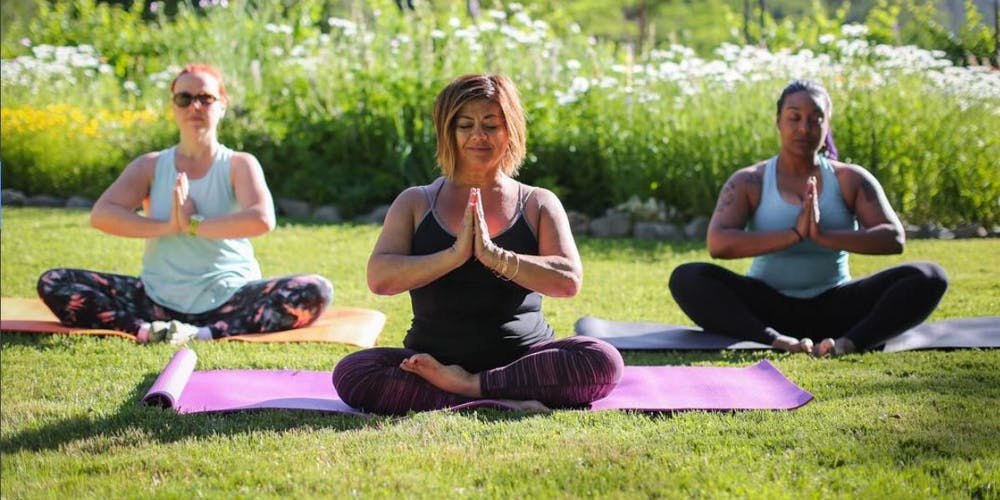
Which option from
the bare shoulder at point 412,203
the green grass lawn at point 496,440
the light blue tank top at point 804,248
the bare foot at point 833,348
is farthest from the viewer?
the light blue tank top at point 804,248

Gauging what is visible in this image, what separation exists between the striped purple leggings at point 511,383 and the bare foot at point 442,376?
2 cm

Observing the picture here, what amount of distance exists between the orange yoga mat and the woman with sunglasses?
89mm

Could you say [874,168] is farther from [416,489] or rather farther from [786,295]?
[416,489]

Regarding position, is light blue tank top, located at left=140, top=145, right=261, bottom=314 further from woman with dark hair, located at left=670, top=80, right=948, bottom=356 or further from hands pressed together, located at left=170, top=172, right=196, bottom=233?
woman with dark hair, located at left=670, top=80, right=948, bottom=356

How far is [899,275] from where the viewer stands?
5.73 m

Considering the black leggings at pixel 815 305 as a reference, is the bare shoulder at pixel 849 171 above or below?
above

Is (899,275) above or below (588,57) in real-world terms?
below

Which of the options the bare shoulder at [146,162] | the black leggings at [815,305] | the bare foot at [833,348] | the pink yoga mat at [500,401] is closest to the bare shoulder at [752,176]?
the black leggings at [815,305]

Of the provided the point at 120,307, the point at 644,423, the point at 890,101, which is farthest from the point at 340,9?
the point at 644,423

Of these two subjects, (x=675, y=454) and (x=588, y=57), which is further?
(x=588, y=57)

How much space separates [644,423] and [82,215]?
23.8 feet

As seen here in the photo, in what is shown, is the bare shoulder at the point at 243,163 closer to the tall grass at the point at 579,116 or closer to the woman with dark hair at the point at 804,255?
the woman with dark hair at the point at 804,255

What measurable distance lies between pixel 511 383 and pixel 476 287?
1.19ft

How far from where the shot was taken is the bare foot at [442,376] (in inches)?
A: 173
